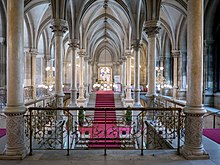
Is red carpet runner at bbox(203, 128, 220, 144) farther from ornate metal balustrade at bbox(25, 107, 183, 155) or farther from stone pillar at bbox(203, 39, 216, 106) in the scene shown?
stone pillar at bbox(203, 39, 216, 106)

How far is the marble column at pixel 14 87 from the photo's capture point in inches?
188

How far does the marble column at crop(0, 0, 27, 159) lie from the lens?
478 cm

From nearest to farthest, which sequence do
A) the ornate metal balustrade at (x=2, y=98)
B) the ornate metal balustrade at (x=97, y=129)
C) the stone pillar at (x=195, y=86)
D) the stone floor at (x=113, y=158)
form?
1. the stone floor at (x=113, y=158)
2. the stone pillar at (x=195, y=86)
3. the ornate metal balustrade at (x=97, y=129)
4. the ornate metal balustrade at (x=2, y=98)

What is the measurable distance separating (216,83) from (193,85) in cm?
1043

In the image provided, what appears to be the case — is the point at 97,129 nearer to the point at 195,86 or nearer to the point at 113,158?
the point at 113,158

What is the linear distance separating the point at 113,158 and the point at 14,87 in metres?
2.66

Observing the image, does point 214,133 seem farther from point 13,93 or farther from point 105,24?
point 105,24

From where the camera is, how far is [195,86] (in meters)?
4.99

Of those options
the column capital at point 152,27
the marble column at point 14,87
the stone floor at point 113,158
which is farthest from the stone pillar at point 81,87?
the marble column at point 14,87

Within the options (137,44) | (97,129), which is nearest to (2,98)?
(97,129)

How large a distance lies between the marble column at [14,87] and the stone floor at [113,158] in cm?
34

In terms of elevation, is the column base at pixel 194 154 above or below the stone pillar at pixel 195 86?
below

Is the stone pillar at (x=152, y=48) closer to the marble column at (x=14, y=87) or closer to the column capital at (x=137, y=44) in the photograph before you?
the column capital at (x=137, y=44)

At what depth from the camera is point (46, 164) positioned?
14.6ft
